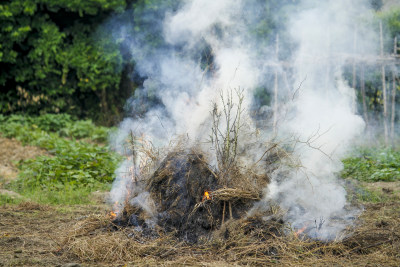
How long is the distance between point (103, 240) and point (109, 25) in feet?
31.4

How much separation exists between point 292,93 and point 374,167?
2031mm

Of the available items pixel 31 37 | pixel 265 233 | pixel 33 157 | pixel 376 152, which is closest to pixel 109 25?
pixel 31 37

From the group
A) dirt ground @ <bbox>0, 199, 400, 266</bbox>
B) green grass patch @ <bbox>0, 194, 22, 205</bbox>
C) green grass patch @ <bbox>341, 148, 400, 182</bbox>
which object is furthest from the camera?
green grass patch @ <bbox>341, 148, 400, 182</bbox>

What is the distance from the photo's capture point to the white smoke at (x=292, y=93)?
5051mm

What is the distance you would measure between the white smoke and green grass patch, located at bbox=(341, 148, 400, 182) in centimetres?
38

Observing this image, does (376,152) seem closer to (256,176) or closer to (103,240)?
(256,176)

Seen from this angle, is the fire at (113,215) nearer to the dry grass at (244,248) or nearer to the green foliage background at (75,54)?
the dry grass at (244,248)

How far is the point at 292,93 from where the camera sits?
7.44 meters

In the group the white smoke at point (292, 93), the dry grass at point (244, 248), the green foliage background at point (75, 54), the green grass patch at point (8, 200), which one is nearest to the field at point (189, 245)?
the dry grass at point (244, 248)

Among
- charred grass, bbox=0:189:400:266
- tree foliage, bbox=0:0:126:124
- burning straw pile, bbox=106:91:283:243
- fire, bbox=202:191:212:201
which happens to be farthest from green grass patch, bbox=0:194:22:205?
tree foliage, bbox=0:0:126:124

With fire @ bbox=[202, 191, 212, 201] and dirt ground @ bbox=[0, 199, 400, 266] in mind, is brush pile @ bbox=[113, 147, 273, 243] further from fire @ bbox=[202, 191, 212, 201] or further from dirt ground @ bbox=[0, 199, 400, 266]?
dirt ground @ bbox=[0, 199, 400, 266]

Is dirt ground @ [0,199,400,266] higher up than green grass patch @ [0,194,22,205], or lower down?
lower down

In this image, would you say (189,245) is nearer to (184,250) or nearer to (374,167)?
(184,250)

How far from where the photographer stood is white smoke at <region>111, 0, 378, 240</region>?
5.05m
